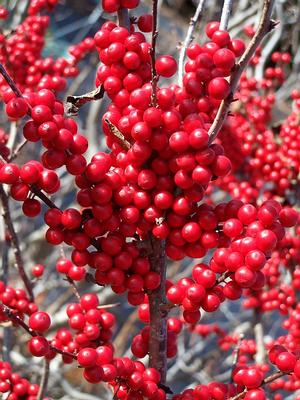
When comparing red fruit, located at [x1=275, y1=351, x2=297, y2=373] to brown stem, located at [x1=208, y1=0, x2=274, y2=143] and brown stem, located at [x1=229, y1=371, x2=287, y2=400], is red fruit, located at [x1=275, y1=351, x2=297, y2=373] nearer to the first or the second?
brown stem, located at [x1=229, y1=371, x2=287, y2=400]

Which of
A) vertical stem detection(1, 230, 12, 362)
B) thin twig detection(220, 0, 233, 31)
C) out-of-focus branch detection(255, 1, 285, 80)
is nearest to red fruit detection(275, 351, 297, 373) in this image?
thin twig detection(220, 0, 233, 31)

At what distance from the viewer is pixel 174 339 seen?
1.04 m

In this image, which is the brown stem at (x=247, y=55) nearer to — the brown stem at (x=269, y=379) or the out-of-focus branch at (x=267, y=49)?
the brown stem at (x=269, y=379)

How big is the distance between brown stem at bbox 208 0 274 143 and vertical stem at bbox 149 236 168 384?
220 mm

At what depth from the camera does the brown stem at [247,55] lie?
0.65 m

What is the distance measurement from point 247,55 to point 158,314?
1.49 feet

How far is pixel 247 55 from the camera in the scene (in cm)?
70

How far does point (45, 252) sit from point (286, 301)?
2197 millimetres

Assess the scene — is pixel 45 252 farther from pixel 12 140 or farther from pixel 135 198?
pixel 135 198

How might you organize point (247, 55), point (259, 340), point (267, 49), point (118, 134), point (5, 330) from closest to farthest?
1. point (247, 55)
2. point (118, 134)
3. point (5, 330)
4. point (259, 340)
5. point (267, 49)

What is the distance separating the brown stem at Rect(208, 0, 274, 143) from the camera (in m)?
0.65

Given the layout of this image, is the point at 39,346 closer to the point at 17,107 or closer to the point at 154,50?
the point at 17,107

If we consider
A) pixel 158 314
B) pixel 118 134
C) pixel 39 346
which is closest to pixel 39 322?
pixel 39 346

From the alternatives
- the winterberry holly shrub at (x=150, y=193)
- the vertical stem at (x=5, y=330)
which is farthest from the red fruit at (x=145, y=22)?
the vertical stem at (x=5, y=330)
